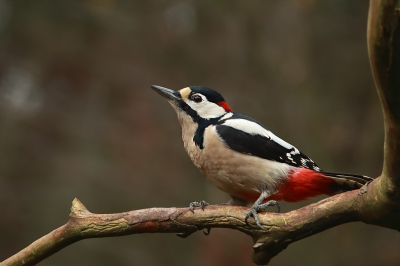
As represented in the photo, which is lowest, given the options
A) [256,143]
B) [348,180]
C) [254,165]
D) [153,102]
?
[348,180]

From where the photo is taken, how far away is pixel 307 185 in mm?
2467

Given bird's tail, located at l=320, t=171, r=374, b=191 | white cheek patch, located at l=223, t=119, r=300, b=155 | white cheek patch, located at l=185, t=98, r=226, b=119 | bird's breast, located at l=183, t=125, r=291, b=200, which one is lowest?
bird's tail, located at l=320, t=171, r=374, b=191

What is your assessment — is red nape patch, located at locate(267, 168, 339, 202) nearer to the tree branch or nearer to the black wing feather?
the black wing feather

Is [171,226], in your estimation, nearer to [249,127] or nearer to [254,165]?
[254,165]

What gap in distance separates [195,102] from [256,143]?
0.53m

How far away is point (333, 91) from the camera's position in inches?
202

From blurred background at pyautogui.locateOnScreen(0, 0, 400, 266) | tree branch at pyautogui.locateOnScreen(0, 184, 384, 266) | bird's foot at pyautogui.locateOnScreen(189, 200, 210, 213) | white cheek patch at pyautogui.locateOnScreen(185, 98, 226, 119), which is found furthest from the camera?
blurred background at pyautogui.locateOnScreen(0, 0, 400, 266)

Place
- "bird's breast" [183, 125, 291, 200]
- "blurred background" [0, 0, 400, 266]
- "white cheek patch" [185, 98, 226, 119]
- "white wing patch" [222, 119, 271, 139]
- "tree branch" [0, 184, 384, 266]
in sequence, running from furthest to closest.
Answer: "blurred background" [0, 0, 400, 266]
"white cheek patch" [185, 98, 226, 119]
"white wing patch" [222, 119, 271, 139]
"bird's breast" [183, 125, 291, 200]
"tree branch" [0, 184, 384, 266]

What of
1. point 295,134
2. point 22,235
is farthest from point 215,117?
point 22,235

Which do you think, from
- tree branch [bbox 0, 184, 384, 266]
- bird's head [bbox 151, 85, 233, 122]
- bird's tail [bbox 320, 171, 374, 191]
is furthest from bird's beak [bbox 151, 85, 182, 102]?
bird's tail [bbox 320, 171, 374, 191]

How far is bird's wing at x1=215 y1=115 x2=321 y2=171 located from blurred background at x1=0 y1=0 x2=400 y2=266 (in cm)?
230

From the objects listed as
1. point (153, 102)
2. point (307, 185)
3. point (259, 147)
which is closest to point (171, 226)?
point (259, 147)

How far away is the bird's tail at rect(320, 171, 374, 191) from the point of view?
7.36ft

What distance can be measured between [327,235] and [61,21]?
13.4 feet
